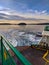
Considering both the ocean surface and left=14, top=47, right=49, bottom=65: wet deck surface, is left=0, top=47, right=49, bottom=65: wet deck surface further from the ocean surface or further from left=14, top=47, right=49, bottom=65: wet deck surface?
the ocean surface

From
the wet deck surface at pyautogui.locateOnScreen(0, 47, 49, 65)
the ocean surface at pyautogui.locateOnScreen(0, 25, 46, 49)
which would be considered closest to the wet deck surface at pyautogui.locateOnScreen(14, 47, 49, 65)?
the wet deck surface at pyautogui.locateOnScreen(0, 47, 49, 65)

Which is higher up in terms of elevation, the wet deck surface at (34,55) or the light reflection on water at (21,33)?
the light reflection on water at (21,33)

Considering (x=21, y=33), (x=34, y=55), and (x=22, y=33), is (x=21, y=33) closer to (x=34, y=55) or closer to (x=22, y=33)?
(x=22, y=33)

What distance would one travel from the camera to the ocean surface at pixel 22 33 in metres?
3.91

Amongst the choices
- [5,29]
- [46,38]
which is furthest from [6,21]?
[46,38]

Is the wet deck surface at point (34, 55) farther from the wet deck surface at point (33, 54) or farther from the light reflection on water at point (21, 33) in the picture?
the light reflection on water at point (21, 33)

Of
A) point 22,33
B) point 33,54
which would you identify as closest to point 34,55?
point 33,54

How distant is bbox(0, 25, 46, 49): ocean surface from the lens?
12.8 ft

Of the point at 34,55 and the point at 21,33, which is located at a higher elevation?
the point at 21,33

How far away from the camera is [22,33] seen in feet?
13.3

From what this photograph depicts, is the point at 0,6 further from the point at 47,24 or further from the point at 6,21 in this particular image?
the point at 47,24

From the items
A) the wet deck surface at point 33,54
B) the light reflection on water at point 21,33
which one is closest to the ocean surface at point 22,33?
the light reflection on water at point 21,33

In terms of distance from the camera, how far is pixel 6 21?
4012 millimetres

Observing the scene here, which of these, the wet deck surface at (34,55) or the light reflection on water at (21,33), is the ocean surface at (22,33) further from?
the wet deck surface at (34,55)
